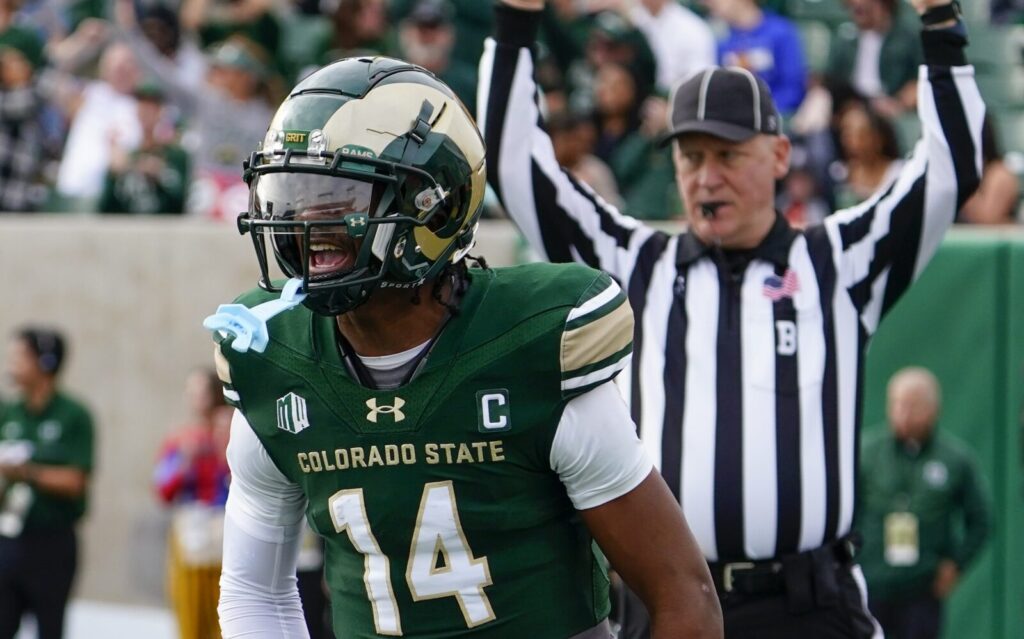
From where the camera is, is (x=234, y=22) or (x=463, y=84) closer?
(x=463, y=84)

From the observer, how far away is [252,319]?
2.23 meters

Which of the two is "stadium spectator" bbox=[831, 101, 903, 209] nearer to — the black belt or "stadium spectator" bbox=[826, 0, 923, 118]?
A: "stadium spectator" bbox=[826, 0, 923, 118]

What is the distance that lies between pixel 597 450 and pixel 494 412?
0.46 feet

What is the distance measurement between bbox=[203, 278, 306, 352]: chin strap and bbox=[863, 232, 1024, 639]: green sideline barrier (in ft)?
16.4

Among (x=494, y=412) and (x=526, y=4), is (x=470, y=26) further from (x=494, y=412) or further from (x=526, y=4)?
(x=494, y=412)

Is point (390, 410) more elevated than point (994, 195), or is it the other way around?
point (390, 410)

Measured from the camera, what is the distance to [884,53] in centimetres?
819

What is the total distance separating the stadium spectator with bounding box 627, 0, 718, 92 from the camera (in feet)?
28.2

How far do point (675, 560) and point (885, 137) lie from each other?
540 cm

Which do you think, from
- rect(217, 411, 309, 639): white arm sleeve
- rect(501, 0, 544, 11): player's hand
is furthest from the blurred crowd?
rect(217, 411, 309, 639): white arm sleeve

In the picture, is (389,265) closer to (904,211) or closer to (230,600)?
(230,600)

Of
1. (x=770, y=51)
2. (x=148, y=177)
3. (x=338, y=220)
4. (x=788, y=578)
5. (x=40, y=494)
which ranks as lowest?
(x=40, y=494)

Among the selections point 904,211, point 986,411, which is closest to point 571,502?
point 904,211

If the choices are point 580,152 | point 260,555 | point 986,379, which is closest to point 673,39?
point 580,152
